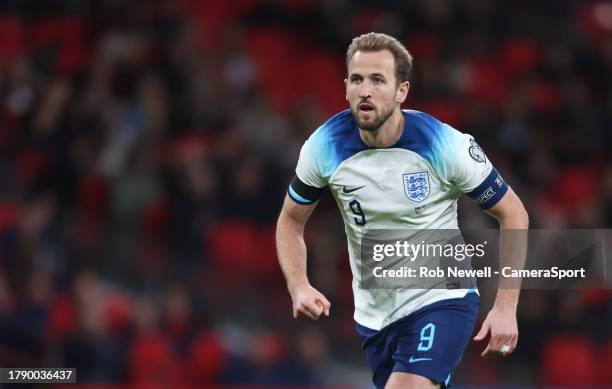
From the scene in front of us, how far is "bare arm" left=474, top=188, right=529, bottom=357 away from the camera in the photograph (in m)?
5.49

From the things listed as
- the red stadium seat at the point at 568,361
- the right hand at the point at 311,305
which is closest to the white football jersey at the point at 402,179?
the right hand at the point at 311,305

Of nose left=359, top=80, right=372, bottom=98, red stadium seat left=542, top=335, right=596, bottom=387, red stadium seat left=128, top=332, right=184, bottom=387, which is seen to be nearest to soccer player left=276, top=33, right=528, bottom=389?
nose left=359, top=80, right=372, bottom=98

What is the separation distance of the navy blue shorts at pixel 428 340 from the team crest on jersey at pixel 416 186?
54 cm

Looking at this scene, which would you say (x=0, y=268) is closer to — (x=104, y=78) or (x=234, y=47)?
(x=104, y=78)

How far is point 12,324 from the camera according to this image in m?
9.73

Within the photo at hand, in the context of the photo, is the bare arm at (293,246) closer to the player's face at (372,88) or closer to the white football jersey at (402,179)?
the white football jersey at (402,179)

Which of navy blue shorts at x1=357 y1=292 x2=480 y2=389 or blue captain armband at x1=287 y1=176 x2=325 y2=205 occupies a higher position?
blue captain armband at x1=287 y1=176 x2=325 y2=205

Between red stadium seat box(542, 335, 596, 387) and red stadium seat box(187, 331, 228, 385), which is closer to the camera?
red stadium seat box(187, 331, 228, 385)

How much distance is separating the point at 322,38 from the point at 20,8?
361 cm

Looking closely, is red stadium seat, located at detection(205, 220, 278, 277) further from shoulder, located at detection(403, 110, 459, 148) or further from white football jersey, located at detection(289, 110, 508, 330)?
shoulder, located at detection(403, 110, 459, 148)

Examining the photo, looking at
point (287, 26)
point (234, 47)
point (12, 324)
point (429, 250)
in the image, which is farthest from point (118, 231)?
point (429, 250)

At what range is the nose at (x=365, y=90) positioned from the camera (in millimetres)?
5629

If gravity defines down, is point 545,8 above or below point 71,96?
above

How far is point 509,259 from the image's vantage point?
573 cm
